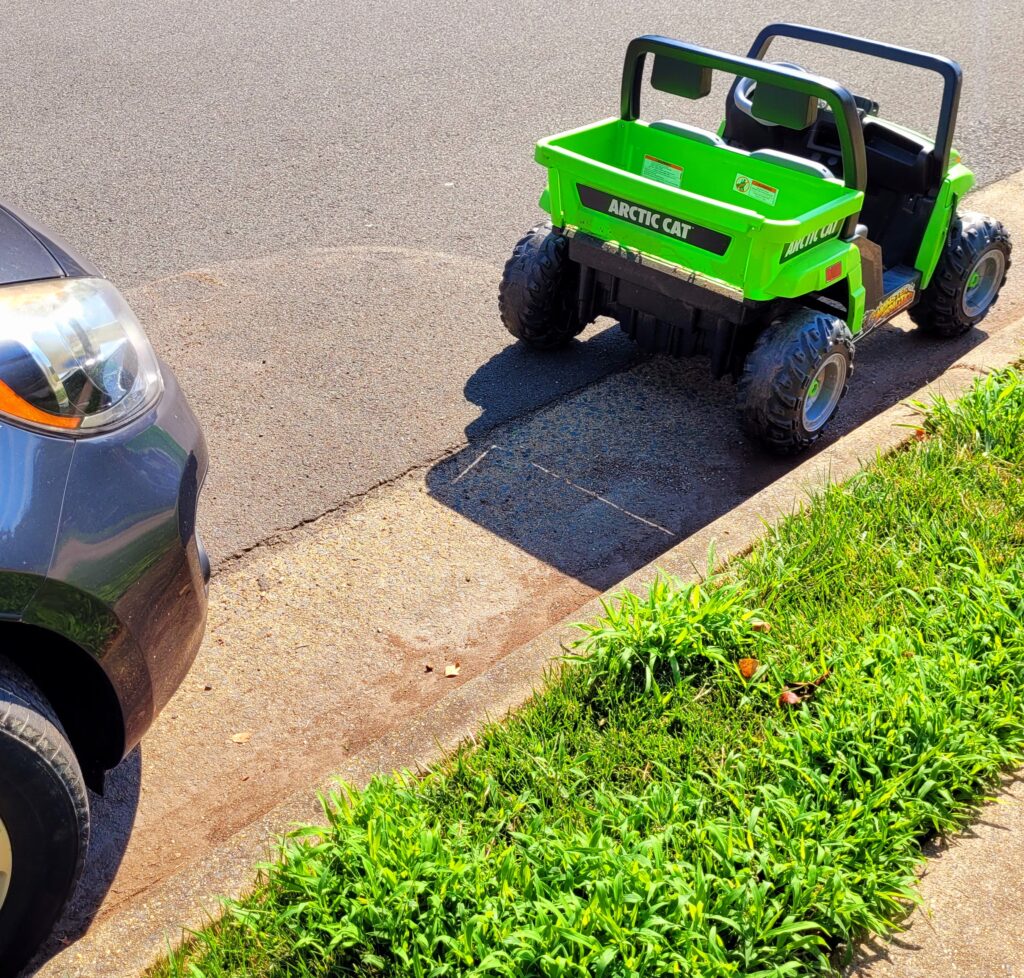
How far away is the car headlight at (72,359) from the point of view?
2287 millimetres

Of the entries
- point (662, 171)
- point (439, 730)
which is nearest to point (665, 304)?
point (662, 171)

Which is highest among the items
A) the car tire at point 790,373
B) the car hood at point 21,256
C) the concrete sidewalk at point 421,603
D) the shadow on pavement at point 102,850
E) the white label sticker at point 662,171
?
the car hood at point 21,256

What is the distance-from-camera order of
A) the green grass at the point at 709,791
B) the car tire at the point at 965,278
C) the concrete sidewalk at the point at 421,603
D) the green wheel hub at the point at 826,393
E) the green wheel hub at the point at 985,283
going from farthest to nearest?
the green wheel hub at the point at 985,283, the car tire at the point at 965,278, the green wheel hub at the point at 826,393, the concrete sidewalk at the point at 421,603, the green grass at the point at 709,791

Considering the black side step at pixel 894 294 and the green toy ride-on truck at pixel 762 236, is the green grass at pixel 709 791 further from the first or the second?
the black side step at pixel 894 294

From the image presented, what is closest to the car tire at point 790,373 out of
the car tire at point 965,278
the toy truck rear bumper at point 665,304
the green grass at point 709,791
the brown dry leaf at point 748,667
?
the toy truck rear bumper at point 665,304

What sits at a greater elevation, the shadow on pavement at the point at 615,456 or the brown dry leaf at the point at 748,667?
the brown dry leaf at the point at 748,667

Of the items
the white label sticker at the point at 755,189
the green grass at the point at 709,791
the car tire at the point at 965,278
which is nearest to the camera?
the green grass at the point at 709,791

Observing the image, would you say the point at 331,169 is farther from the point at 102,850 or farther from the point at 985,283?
the point at 102,850

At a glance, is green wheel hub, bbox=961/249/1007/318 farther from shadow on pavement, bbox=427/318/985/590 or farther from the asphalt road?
the asphalt road

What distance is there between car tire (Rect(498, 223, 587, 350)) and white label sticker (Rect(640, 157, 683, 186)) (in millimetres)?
439

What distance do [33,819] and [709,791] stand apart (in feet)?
4.60

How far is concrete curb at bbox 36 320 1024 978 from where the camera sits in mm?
2471

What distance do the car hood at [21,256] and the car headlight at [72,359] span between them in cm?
3

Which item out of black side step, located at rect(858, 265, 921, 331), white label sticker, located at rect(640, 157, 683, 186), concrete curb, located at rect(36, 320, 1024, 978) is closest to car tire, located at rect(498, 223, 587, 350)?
white label sticker, located at rect(640, 157, 683, 186)
